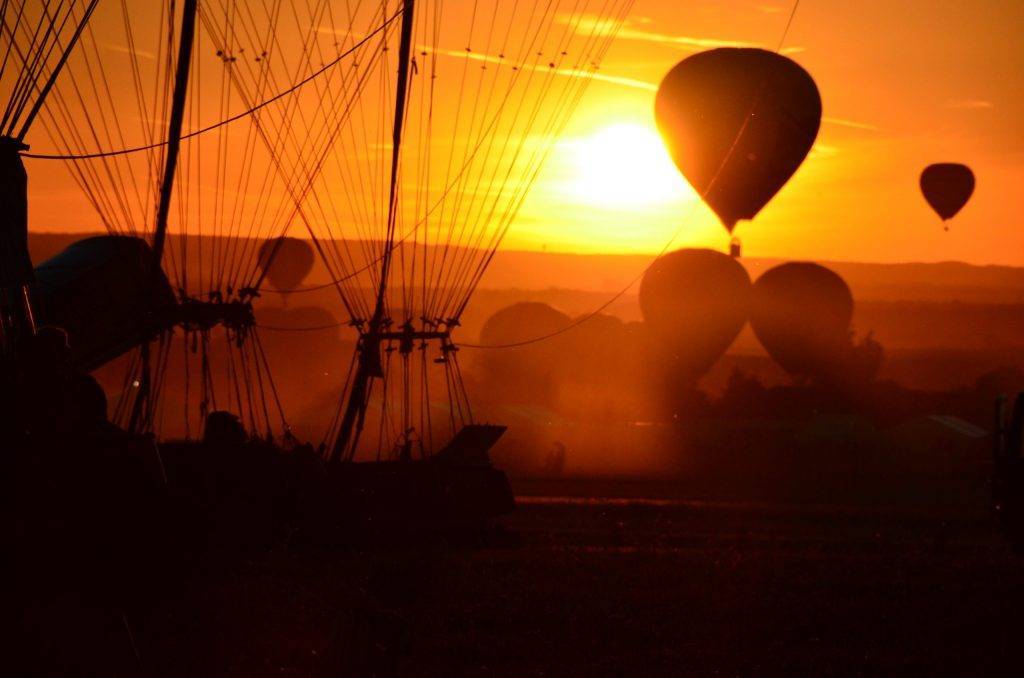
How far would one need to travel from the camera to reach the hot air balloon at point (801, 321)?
7725 cm

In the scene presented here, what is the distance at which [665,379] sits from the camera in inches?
2913

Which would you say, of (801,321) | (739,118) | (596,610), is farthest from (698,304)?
(596,610)

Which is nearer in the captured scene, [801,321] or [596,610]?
[596,610]

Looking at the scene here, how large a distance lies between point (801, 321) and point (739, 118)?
2177 centimetres

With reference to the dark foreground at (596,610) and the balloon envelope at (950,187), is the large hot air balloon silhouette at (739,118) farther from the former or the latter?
the dark foreground at (596,610)

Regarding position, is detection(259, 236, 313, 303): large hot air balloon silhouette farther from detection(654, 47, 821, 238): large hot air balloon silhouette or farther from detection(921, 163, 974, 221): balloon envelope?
detection(654, 47, 821, 238): large hot air balloon silhouette

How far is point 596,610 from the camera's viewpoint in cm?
1641

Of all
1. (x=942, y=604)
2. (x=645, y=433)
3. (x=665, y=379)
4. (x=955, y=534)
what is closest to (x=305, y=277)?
(x=665, y=379)

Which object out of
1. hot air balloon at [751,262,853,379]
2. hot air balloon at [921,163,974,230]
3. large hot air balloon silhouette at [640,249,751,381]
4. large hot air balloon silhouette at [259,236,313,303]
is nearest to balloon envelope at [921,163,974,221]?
hot air balloon at [921,163,974,230]

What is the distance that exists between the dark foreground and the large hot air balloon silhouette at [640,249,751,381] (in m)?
47.3

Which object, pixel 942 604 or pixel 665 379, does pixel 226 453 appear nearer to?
pixel 942 604

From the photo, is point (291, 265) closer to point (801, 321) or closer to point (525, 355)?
point (525, 355)

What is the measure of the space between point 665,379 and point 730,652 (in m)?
60.0

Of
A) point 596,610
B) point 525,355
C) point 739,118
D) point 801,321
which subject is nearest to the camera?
point 596,610
